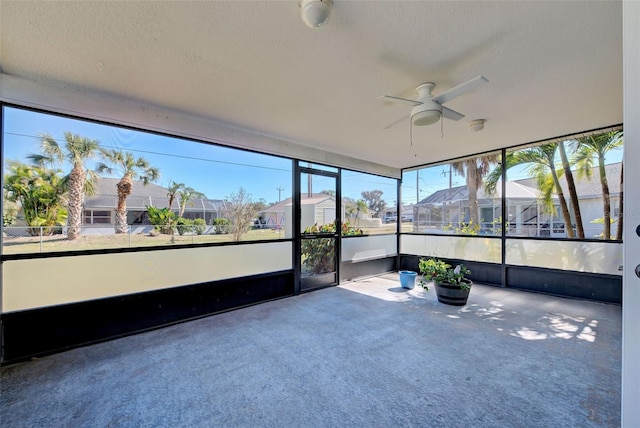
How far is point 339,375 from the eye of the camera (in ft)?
6.81

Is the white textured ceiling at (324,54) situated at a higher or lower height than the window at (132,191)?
higher

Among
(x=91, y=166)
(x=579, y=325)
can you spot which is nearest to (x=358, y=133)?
(x=91, y=166)

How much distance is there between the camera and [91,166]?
107 inches

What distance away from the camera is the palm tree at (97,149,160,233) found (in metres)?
2.82

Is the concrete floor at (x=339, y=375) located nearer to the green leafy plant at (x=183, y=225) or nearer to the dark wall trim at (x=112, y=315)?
the dark wall trim at (x=112, y=315)

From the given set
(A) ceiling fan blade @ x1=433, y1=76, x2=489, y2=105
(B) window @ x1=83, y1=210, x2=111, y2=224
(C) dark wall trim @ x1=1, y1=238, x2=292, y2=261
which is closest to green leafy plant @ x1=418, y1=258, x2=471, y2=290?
(A) ceiling fan blade @ x1=433, y1=76, x2=489, y2=105

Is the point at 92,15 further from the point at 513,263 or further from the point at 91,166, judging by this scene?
the point at 513,263

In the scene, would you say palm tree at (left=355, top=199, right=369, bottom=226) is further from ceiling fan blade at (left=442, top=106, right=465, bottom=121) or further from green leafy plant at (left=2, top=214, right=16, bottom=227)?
green leafy plant at (left=2, top=214, right=16, bottom=227)

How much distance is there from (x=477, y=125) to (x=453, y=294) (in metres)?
2.27

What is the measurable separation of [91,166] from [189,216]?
3.53 feet

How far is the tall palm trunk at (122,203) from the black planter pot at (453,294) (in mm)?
4088

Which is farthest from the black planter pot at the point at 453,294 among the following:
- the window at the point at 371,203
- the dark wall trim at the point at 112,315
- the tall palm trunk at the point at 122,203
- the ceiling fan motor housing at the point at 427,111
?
the tall palm trunk at the point at 122,203

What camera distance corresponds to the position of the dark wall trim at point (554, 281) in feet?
12.1

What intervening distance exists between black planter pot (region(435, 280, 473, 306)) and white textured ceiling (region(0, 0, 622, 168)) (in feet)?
7.39
